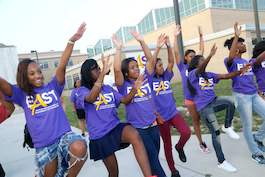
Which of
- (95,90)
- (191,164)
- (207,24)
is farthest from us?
(207,24)

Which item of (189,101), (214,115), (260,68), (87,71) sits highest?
(87,71)

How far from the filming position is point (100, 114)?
8.58 ft

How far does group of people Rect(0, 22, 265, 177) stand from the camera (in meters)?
2.31

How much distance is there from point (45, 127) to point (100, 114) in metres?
0.66

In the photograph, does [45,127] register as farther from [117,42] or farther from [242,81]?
[242,81]

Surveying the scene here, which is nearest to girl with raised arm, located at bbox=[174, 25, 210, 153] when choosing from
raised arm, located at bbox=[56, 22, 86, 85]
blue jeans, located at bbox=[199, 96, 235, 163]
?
blue jeans, located at bbox=[199, 96, 235, 163]

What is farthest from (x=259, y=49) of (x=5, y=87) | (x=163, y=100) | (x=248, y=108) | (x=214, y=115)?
(x=5, y=87)

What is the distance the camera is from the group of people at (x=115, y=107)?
2.31 metres

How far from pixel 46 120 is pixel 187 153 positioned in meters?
2.79

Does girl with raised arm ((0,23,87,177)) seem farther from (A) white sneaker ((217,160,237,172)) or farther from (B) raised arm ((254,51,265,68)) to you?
(B) raised arm ((254,51,265,68))

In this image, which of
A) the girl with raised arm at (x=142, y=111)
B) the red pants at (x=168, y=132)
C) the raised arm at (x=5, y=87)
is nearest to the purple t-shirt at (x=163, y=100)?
the red pants at (x=168, y=132)

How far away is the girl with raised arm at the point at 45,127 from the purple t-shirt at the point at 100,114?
31 centimetres

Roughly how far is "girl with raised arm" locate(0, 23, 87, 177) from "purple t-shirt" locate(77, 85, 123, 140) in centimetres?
31

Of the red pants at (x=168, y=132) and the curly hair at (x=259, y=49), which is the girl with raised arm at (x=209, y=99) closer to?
the red pants at (x=168, y=132)
